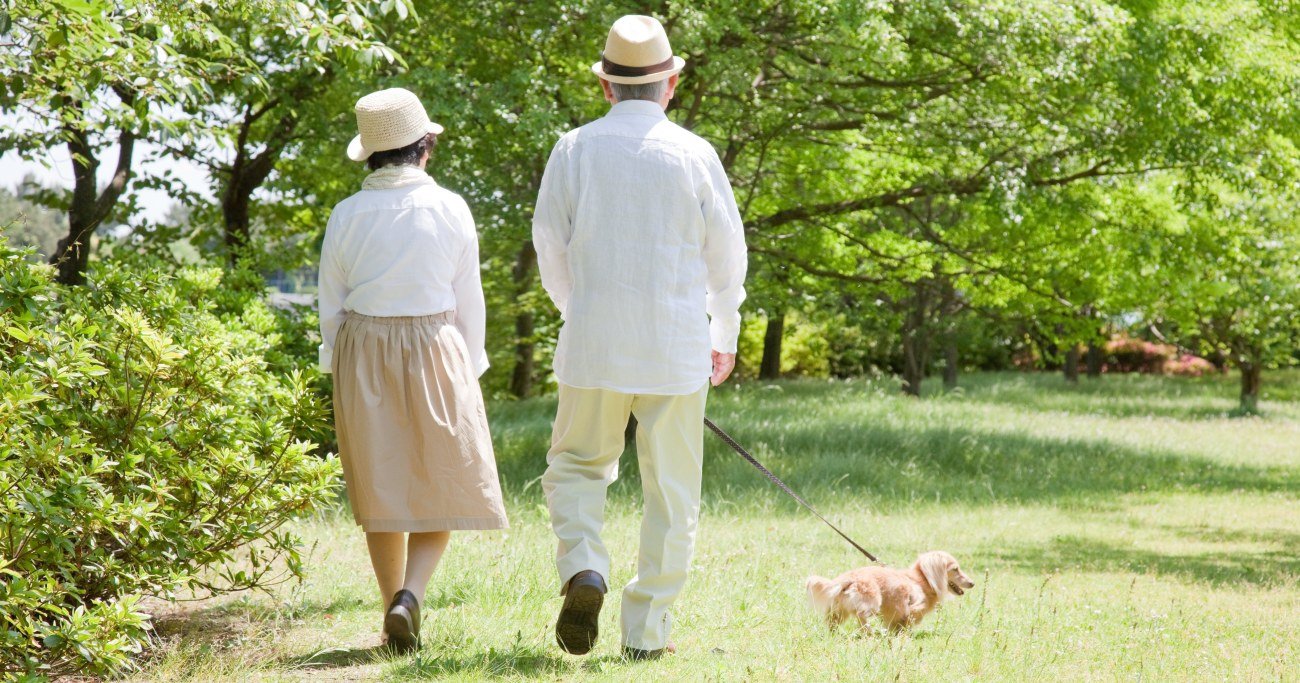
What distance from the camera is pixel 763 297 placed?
1319cm

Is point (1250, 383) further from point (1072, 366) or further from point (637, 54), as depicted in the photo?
point (637, 54)

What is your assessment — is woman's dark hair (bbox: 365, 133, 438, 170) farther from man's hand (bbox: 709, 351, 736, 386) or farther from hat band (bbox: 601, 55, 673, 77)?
man's hand (bbox: 709, 351, 736, 386)

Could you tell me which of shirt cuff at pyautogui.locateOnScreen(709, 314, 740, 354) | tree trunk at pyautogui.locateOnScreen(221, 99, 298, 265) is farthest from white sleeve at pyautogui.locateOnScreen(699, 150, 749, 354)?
tree trunk at pyautogui.locateOnScreen(221, 99, 298, 265)

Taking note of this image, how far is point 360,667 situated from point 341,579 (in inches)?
62.5

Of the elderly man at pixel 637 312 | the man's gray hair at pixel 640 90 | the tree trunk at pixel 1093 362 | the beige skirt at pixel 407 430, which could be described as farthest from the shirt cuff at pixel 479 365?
the tree trunk at pixel 1093 362

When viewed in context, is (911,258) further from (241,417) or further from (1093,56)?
(241,417)

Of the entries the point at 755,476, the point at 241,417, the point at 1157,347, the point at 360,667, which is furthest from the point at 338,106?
the point at 1157,347

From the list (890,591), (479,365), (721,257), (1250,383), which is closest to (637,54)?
(721,257)

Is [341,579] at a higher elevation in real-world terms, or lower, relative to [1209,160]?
lower

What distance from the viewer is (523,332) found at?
19625mm

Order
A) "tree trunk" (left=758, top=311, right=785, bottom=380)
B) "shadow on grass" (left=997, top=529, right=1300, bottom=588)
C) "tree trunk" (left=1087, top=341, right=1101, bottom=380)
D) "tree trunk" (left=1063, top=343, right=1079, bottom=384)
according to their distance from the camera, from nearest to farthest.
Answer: "shadow on grass" (left=997, top=529, right=1300, bottom=588) < "tree trunk" (left=758, top=311, right=785, bottom=380) < "tree trunk" (left=1063, top=343, right=1079, bottom=384) < "tree trunk" (left=1087, top=341, right=1101, bottom=380)

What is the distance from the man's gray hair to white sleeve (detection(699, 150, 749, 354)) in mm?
274

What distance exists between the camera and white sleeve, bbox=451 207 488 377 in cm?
Answer: 428

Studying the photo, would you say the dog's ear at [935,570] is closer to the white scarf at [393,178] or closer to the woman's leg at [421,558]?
the woman's leg at [421,558]
